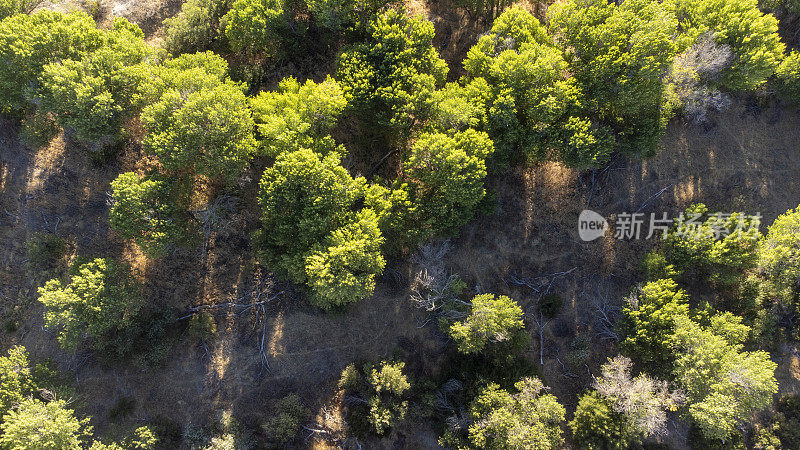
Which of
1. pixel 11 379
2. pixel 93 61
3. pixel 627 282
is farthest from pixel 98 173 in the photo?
pixel 627 282

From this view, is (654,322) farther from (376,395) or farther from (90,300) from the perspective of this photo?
(90,300)

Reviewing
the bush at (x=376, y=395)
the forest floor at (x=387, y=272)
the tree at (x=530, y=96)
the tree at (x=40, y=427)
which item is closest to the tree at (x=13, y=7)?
the forest floor at (x=387, y=272)

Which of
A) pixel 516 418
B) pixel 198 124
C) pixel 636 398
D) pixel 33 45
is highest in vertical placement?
pixel 33 45

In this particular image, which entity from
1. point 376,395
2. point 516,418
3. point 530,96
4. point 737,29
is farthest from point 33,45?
point 737,29

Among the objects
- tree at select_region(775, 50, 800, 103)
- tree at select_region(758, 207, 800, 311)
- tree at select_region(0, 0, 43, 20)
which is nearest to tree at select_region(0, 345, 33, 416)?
tree at select_region(0, 0, 43, 20)

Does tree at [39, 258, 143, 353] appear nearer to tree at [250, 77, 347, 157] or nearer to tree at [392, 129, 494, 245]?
tree at [250, 77, 347, 157]

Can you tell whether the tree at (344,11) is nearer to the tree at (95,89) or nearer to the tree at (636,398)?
the tree at (95,89)
